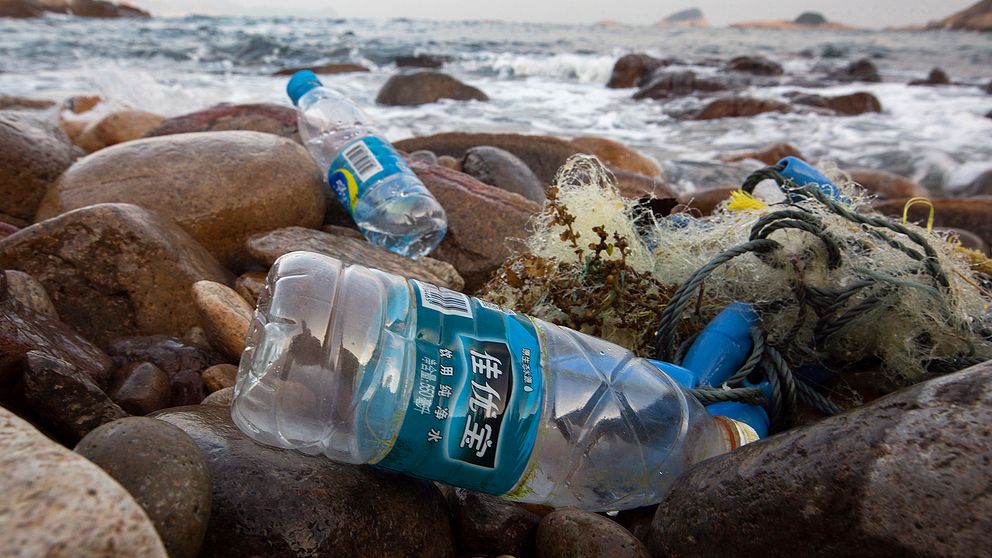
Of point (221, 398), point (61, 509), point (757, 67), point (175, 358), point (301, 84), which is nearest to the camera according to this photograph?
point (61, 509)

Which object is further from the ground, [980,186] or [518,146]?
[518,146]

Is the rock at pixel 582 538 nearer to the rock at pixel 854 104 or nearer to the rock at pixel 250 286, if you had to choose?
the rock at pixel 250 286

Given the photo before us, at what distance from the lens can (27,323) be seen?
2.17 m

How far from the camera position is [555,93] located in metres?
18.8

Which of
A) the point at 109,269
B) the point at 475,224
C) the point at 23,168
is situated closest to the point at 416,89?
the point at 475,224

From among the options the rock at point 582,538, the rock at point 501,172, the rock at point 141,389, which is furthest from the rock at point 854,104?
the rock at point 141,389

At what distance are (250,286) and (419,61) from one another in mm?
23530

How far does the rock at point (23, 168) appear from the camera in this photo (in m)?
3.51

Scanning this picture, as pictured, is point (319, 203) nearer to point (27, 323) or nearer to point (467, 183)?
point (467, 183)

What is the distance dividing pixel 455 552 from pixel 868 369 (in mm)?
1589

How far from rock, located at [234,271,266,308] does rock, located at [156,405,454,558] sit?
3.88ft

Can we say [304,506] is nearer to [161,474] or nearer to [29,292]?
[161,474]

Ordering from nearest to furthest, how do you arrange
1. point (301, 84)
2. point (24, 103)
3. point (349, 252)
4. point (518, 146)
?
point (349, 252)
point (301, 84)
point (518, 146)
point (24, 103)

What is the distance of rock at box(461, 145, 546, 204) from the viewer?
495cm
